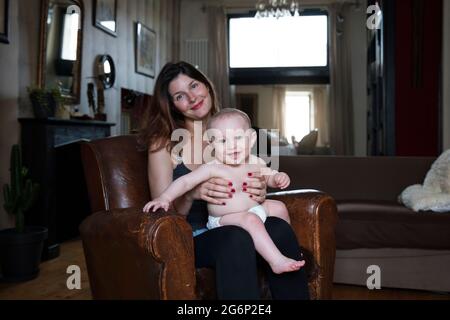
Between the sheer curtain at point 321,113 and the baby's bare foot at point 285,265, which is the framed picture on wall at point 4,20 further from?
the sheer curtain at point 321,113

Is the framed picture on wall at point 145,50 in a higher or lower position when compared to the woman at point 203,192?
higher

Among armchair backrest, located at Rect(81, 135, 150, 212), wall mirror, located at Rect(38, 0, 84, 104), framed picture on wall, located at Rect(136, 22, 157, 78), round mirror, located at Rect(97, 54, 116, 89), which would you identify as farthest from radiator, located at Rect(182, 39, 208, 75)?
armchair backrest, located at Rect(81, 135, 150, 212)

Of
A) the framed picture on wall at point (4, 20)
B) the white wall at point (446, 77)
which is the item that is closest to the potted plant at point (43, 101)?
the framed picture on wall at point (4, 20)

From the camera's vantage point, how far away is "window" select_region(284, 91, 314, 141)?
26.7 feet

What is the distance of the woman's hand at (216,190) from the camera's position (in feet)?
5.12

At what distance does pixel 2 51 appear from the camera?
10.9 feet

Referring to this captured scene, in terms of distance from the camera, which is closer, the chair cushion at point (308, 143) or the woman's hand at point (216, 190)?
the woman's hand at point (216, 190)

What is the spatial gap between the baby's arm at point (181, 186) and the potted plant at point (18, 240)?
71.7 inches

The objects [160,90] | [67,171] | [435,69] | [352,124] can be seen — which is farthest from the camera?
[352,124]

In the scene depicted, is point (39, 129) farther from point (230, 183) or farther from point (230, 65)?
point (230, 65)

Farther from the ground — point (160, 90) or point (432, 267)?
point (160, 90)

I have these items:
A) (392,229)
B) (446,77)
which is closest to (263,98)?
(446,77)

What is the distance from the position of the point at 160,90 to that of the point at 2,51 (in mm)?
Result: 2037
